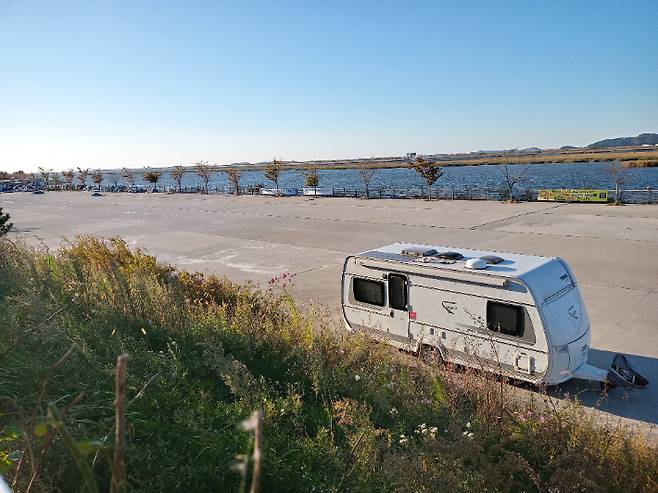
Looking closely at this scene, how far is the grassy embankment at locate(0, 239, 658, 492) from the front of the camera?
13.8 feet

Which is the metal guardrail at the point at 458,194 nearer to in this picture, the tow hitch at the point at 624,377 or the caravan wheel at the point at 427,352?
the tow hitch at the point at 624,377

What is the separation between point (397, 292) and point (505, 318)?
6.84 feet

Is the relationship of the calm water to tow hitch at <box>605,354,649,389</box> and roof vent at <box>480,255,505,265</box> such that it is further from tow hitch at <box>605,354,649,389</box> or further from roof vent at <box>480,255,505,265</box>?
tow hitch at <box>605,354,649,389</box>

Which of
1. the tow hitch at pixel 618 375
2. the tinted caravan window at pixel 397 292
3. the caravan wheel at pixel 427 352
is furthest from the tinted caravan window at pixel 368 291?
the tow hitch at pixel 618 375

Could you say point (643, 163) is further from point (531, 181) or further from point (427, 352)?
point (427, 352)

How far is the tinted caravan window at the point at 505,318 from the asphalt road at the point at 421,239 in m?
1.30

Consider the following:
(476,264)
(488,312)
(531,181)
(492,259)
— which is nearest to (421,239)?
(492,259)

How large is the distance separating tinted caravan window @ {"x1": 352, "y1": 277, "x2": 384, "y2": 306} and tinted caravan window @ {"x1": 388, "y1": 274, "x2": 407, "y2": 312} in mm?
211

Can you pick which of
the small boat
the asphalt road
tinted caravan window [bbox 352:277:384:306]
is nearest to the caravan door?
tinted caravan window [bbox 352:277:384:306]

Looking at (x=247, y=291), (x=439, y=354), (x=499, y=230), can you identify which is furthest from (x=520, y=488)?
(x=499, y=230)

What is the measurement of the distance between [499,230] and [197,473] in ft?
72.9

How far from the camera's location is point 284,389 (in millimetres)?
6316

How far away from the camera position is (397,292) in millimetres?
9391

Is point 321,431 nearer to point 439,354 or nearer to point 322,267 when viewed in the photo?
point 439,354
